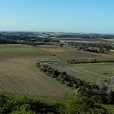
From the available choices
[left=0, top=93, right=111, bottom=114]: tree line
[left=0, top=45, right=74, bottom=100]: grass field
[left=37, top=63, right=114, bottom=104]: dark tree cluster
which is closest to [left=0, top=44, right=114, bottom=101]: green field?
[left=0, top=45, right=74, bottom=100]: grass field

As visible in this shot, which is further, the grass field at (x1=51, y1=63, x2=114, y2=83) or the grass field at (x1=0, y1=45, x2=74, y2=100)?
the grass field at (x1=51, y1=63, x2=114, y2=83)

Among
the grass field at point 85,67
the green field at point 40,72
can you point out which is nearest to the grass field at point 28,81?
the green field at point 40,72

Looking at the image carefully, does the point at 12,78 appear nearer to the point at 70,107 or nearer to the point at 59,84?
the point at 59,84

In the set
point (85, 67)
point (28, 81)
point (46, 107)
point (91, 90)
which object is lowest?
point (85, 67)

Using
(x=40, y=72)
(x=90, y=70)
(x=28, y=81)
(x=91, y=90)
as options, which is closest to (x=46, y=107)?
(x=91, y=90)

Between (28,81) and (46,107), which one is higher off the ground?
(46,107)

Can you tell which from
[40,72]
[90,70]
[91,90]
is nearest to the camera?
[91,90]

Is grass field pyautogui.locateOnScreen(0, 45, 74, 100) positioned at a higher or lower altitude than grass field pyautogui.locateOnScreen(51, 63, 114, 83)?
higher

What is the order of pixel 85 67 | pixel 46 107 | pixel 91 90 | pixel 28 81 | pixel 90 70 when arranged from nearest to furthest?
pixel 46 107
pixel 91 90
pixel 28 81
pixel 90 70
pixel 85 67

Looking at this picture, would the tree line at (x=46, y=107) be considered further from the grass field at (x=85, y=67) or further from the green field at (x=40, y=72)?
the grass field at (x=85, y=67)

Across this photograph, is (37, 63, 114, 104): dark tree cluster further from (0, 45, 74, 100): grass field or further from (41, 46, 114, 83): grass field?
(41, 46, 114, 83): grass field

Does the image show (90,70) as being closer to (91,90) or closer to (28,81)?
(28,81)
